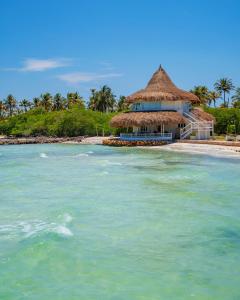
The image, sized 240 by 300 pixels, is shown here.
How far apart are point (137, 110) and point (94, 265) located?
110 feet

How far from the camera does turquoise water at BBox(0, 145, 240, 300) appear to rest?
298 inches

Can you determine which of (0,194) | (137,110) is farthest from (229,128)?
(0,194)

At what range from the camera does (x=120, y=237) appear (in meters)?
10.3

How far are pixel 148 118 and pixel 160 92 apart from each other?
12.5 feet

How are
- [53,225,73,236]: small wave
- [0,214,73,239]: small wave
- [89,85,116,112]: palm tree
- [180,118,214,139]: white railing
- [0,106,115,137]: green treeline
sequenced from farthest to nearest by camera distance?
1. [89,85,116,112]: palm tree
2. [0,106,115,137]: green treeline
3. [180,118,214,139]: white railing
4. [53,225,73,236]: small wave
5. [0,214,73,239]: small wave

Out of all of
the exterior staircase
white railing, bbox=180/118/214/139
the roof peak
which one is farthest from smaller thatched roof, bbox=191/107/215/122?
white railing, bbox=180/118/214/139

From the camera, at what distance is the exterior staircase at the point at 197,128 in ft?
121

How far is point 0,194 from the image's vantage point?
15.8 m

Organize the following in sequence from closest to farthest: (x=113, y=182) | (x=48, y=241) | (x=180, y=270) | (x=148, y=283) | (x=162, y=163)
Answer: (x=148, y=283), (x=180, y=270), (x=48, y=241), (x=113, y=182), (x=162, y=163)

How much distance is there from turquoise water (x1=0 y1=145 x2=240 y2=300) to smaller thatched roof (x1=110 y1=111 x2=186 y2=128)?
18.0 m

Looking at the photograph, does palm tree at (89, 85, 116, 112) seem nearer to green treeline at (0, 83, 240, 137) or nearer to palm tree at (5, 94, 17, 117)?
green treeline at (0, 83, 240, 137)

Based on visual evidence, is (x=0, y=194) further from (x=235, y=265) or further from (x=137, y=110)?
(x=137, y=110)

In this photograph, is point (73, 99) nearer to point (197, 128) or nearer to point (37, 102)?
point (37, 102)

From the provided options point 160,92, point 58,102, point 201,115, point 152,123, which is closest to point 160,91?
point 160,92
